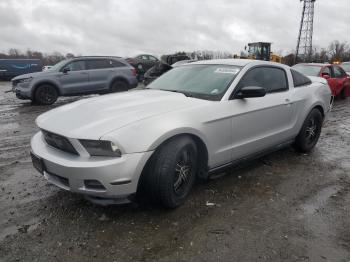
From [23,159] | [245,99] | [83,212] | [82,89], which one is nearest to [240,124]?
[245,99]

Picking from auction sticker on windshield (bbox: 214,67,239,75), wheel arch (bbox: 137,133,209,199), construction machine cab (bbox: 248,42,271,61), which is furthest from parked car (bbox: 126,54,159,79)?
wheel arch (bbox: 137,133,209,199)

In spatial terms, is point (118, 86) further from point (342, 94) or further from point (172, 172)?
point (172, 172)

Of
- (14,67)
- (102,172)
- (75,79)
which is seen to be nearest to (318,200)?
(102,172)

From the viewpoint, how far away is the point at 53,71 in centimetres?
1102

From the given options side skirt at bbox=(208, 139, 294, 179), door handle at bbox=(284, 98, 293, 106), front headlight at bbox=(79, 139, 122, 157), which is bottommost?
side skirt at bbox=(208, 139, 294, 179)

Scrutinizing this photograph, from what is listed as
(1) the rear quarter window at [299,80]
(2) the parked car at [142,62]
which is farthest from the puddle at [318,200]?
(2) the parked car at [142,62]

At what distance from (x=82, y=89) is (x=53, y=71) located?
1093mm

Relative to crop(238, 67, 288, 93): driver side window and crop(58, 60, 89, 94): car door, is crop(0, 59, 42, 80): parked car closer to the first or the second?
crop(58, 60, 89, 94): car door

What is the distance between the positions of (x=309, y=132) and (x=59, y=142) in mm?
4015

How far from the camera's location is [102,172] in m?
2.88

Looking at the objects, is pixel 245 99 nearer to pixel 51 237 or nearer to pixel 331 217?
pixel 331 217

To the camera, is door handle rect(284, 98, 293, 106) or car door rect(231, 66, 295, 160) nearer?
car door rect(231, 66, 295, 160)

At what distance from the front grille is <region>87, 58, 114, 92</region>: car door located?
8.41 m

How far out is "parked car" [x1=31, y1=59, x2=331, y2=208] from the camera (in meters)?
2.96
